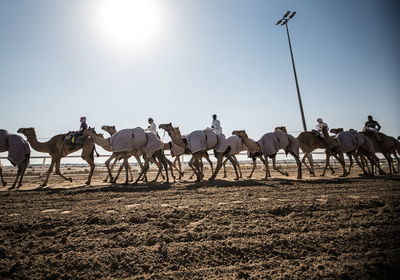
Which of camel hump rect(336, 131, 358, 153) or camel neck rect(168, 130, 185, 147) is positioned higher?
camel neck rect(168, 130, 185, 147)

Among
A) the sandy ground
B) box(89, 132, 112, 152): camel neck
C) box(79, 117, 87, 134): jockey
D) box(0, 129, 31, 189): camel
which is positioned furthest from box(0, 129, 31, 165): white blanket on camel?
the sandy ground

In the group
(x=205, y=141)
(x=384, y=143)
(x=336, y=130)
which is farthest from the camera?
(x=336, y=130)

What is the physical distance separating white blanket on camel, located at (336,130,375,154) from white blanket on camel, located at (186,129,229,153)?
6.40 metres

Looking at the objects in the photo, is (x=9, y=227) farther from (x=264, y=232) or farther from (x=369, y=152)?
(x=369, y=152)

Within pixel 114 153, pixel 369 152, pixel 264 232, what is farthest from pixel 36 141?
pixel 369 152

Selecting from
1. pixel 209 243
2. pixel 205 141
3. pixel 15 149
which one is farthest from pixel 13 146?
pixel 209 243

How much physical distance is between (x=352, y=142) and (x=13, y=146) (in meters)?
15.9

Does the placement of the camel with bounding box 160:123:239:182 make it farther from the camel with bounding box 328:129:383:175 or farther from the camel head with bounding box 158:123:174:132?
the camel with bounding box 328:129:383:175

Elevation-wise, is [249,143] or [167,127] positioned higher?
[167,127]

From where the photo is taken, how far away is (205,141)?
9.01m

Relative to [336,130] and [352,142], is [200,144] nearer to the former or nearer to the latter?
[352,142]

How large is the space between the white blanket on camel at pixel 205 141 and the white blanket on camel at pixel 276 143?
7.40 ft

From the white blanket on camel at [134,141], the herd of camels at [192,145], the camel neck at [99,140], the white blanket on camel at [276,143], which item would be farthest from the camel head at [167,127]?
the white blanket on camel at [276,143]

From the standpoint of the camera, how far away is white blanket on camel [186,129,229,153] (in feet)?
28.8
